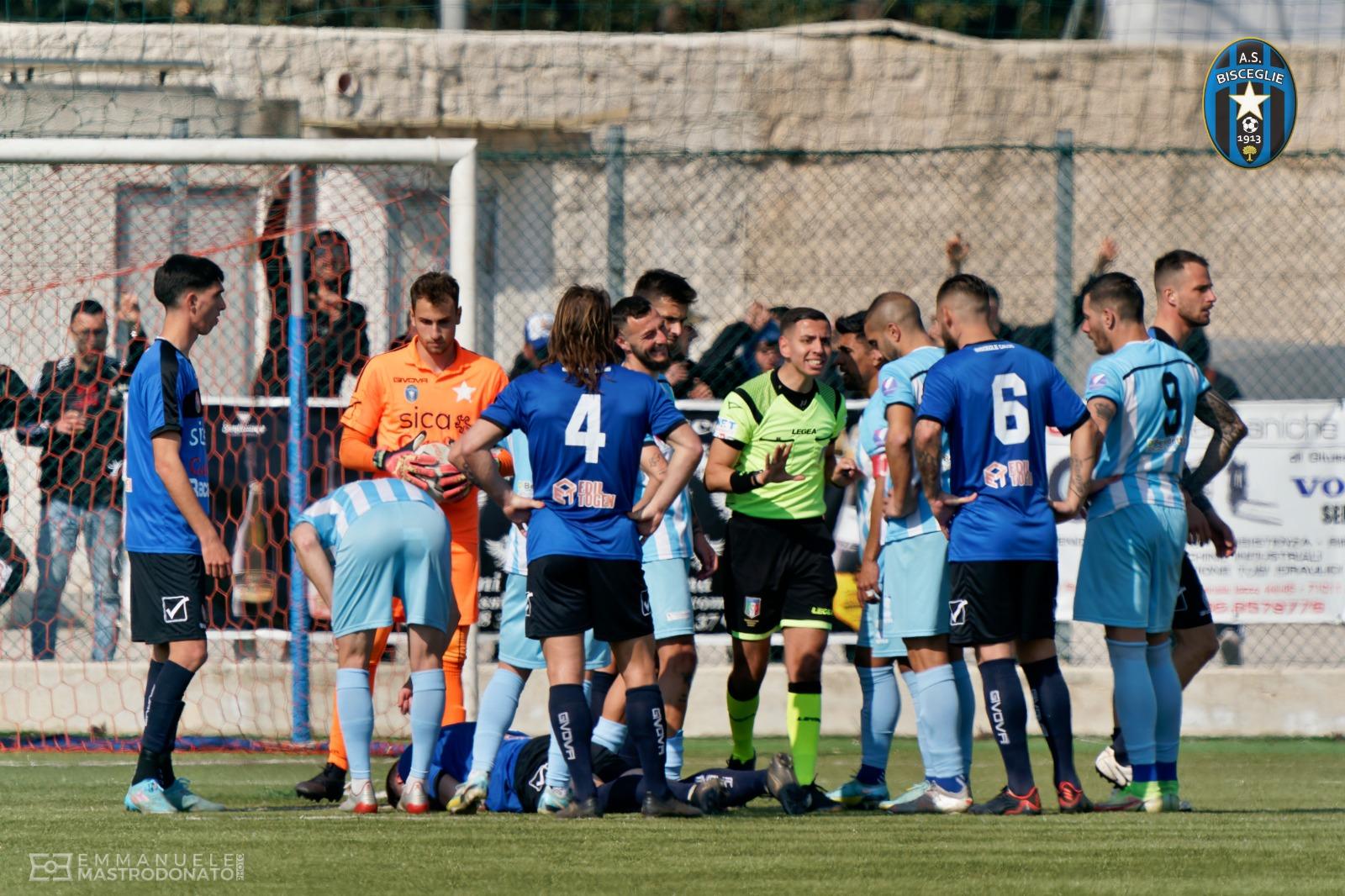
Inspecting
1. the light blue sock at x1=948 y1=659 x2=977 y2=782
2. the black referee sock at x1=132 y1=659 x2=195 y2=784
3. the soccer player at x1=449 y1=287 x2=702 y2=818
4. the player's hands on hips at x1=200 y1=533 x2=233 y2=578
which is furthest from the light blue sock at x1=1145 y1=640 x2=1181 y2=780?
the black referee sock at x1=132 y1=659 x2=195 y2=784

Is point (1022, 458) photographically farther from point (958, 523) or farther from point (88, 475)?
point (88, 475)

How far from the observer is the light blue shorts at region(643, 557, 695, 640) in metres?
7.46

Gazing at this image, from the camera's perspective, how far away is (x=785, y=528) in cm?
762

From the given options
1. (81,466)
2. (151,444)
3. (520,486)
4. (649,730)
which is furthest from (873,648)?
(81,466)

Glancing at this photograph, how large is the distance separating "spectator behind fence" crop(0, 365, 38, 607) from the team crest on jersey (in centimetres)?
800

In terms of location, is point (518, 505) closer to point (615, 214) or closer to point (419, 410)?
point (419, 410)

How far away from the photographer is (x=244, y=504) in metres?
10.3

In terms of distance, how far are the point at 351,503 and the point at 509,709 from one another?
1.01 meters

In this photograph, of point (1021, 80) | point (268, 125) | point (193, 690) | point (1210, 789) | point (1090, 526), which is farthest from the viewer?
point (1021, 80)

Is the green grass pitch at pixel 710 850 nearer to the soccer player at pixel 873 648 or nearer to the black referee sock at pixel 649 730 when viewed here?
the black referee sock at pixel 649 730

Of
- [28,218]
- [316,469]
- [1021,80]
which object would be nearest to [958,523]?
[316,469]

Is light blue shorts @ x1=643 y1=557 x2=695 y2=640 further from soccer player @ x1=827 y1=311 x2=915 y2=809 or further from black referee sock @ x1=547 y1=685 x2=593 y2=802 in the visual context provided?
black referee sock @ x1=547 y1=685 x2=593 y2=802

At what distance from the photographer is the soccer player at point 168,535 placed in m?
6.71

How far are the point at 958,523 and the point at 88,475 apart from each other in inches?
226
